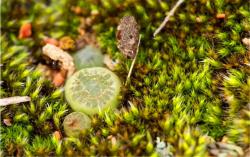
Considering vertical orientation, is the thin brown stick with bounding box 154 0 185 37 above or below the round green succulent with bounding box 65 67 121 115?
above

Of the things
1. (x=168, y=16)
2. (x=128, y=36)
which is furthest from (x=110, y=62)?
(x=168, y=16)

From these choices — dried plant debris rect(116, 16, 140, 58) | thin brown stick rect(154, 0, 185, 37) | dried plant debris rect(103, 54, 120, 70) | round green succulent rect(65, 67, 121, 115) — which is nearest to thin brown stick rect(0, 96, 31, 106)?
round green succulent rect(65, 67, 121, 115)

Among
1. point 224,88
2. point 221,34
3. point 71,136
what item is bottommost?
point 71,136

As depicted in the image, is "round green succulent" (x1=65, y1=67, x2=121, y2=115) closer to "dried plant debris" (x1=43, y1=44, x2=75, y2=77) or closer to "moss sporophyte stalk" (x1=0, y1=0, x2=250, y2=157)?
"moss sporophyte stalk" (x1=0, y1=0, x2=250, y2=157)

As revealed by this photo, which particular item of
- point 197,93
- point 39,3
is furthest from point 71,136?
point 39,3

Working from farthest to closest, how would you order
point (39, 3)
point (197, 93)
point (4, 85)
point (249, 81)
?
1. point (39, 3)
2. point (4, 85)
3. point (197, 93)
4. point (249, 81)

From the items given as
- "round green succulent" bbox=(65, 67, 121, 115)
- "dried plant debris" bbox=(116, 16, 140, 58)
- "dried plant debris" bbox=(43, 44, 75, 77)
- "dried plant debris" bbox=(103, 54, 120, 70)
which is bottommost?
"round green succulent" bbox=(65, 67, 121, 115)

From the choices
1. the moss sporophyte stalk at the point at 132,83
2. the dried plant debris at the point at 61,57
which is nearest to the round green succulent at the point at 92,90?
the moss sporophyte stalk at the point at 132,83

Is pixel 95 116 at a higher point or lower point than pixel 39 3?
lower

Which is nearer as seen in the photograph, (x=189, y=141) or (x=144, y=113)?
(x=189, y=141)

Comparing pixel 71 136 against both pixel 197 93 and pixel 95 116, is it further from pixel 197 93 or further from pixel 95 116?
pixel 197 93
